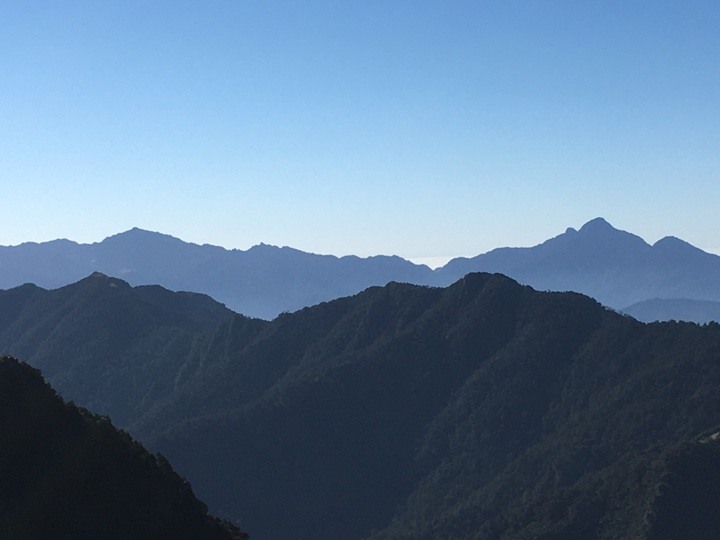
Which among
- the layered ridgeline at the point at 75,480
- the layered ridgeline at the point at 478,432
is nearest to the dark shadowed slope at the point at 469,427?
the layered ridgeline at the point at 478,432

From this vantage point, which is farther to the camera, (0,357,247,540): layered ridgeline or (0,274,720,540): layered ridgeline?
(0,274,720,540): layered ridgeline

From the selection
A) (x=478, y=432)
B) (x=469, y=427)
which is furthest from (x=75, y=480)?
(x=469, y=427)

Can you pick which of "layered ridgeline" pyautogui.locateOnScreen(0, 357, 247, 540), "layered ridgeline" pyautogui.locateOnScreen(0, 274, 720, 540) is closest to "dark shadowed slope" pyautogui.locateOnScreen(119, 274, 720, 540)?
"layered ridgeline" pyautogui.locateOnScreen(0, 274, 720, 540)

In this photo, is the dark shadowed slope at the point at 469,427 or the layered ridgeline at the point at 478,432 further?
the dark shadowed slope at the point at 469,427

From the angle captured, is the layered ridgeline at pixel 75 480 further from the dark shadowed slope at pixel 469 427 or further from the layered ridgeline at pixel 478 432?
the dark shadowed slope at pixel 469 427

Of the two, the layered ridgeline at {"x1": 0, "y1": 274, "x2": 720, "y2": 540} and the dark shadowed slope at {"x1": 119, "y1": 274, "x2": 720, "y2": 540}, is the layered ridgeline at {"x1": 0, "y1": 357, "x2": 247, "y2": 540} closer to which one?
the layered ridgeline at {"x1": 0, "y1": 274, "x2": 720, "y2": 540}

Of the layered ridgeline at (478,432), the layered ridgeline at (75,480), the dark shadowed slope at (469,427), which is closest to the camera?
the layered ridgeline at (75,480)
